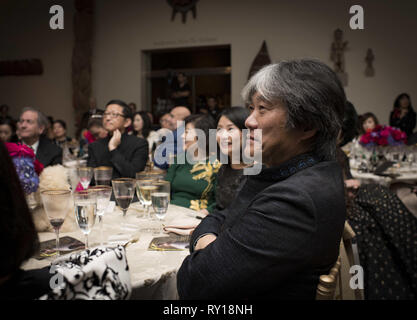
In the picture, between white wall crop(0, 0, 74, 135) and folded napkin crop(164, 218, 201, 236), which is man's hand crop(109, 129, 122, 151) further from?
white wall crop(0, 0, 74, 135)

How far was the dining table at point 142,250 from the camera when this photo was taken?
1.02 m

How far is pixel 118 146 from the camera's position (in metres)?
3.38

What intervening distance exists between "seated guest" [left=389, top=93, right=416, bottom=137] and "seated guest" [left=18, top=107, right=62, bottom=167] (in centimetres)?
658

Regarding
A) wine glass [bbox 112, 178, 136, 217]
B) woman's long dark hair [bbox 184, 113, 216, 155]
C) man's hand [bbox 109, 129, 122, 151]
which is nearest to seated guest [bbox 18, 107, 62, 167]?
man's hand [bbox 109, 129, 122, 151]

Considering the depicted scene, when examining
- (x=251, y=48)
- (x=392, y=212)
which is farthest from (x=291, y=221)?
(x=251, y=48)

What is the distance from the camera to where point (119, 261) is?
76 centimetres

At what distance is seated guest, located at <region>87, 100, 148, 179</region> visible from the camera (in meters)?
3.26

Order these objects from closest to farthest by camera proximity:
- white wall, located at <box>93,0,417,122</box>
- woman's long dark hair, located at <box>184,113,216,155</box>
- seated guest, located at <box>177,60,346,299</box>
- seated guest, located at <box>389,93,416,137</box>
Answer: seated guest, located at <box>177,60,346,299</box> < woman's long dark hair, located at <box>184,113,216,155</box> < seated guest, located at <box>389,93,416,137</box> < white wall, located at <box>93,0,417,122</box>

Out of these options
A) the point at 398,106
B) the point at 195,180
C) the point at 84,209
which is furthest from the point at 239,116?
the point at 398,106

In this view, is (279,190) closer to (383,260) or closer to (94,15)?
(383,260)

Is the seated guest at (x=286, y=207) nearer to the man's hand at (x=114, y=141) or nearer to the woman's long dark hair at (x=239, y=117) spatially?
the woman's long dark hair at (x=239, y=117)

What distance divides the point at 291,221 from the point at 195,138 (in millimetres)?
2076

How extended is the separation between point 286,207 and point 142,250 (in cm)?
61

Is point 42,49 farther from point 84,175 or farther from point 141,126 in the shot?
point 84,175
